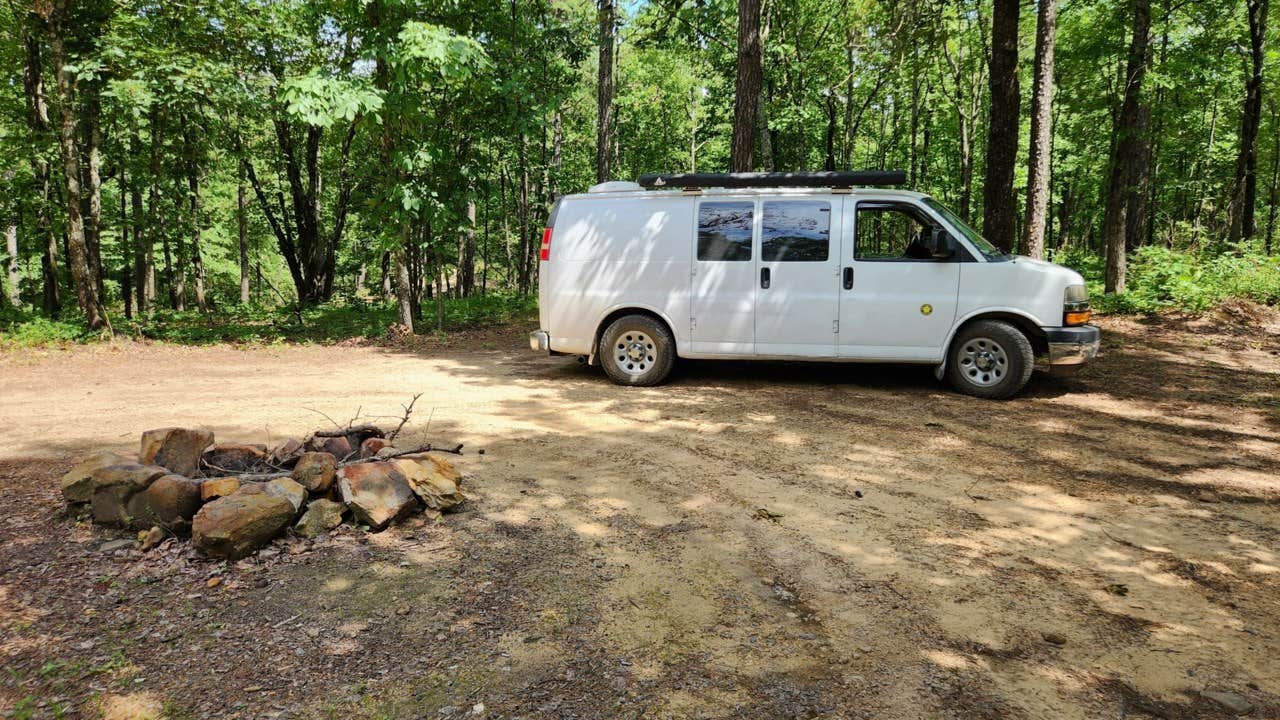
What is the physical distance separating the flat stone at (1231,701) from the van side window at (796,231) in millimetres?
5484

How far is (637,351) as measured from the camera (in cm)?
802

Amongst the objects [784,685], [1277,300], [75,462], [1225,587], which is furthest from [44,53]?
[1277,300]

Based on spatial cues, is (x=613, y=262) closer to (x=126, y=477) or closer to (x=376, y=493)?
(x=376, y=493)

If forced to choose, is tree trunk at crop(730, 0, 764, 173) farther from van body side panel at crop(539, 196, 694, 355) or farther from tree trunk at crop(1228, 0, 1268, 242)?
tree trunk at crop(1228, 0, 1268, 242)

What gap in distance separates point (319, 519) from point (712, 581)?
87.3 inches

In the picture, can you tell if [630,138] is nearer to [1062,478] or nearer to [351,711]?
[1062,478]

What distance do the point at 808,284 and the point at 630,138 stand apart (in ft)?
89.9

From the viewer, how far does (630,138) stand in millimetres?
32875

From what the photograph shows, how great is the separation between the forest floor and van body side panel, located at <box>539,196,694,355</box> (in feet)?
5.93

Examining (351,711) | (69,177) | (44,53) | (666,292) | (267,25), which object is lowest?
(351,711)

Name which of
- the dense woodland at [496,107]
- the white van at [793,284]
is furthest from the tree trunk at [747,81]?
the white van at [793,284]

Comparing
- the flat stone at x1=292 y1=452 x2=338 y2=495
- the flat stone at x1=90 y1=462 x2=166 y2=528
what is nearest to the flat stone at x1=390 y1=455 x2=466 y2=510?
the flat stone at x1=292 y1=452 x2=338 y2=495

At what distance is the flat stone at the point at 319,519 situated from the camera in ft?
12.2

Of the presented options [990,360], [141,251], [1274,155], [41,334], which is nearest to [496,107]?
[41,334]
